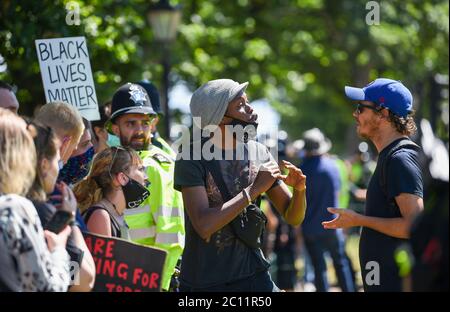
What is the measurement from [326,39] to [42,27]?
19739 mm

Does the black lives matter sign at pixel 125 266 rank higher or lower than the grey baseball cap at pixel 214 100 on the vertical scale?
lower

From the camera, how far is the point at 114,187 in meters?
5.38

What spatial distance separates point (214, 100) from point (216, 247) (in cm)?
82

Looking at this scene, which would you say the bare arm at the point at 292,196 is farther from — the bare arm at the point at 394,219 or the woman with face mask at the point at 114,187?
the woman with face mask at the point at 114,187

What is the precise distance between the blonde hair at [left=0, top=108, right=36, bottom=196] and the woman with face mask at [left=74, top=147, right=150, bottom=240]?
116cm

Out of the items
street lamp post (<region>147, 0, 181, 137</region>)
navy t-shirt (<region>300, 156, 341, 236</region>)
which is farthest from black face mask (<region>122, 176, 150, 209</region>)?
street lamp post (<region>147, 0, 181, 137</region>)

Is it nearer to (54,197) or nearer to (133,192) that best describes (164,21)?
(133,192)

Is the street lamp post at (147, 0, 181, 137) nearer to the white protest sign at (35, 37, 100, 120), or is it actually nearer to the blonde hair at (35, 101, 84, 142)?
the white protest sign at (35, 37, 100, 120)

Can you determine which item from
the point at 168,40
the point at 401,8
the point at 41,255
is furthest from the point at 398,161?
the point at 401,8

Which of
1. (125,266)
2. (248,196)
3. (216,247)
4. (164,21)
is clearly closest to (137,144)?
(216,247)

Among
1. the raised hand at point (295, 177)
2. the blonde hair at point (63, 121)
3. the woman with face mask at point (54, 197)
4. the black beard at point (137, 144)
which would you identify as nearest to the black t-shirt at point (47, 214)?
the woman with face mask at point (54, 197)

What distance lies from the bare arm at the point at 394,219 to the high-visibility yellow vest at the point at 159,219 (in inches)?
49.8

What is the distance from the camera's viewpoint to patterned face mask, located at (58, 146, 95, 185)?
625cm

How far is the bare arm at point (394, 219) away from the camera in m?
5.11
